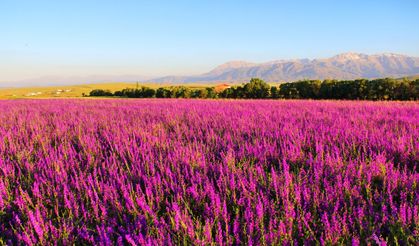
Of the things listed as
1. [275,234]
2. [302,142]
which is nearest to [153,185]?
[275,234]

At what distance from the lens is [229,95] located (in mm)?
29172

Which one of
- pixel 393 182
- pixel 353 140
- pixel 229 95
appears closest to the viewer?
pixel 393 182

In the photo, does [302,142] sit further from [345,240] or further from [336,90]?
[336,90]

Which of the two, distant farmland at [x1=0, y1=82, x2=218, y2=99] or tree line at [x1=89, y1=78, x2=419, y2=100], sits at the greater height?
distant farmland at [x1=0, y1=82, x2=218, y2=99]

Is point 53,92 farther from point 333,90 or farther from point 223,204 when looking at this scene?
point 223,204

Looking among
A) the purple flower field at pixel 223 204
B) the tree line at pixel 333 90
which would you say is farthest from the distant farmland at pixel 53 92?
the purple flower field at pixel 223 204

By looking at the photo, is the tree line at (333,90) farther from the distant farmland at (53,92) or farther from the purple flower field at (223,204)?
the distant farmland at (53,92)

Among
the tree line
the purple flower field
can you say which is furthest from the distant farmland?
the purple flower field

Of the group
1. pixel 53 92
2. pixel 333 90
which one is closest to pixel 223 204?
pixel 333 90

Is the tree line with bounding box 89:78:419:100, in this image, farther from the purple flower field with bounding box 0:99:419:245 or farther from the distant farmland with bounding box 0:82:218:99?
the distant farmland with bounding box 0:82:218:99

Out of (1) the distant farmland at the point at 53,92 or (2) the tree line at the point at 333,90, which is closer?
(2) the tree line at the point at 333,90

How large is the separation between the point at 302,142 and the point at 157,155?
4.70 feet

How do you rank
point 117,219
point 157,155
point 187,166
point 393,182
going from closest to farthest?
point 117,219 < point 393,182 < point 187,166 < point 157,155

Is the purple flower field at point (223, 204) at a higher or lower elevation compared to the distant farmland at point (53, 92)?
lower
